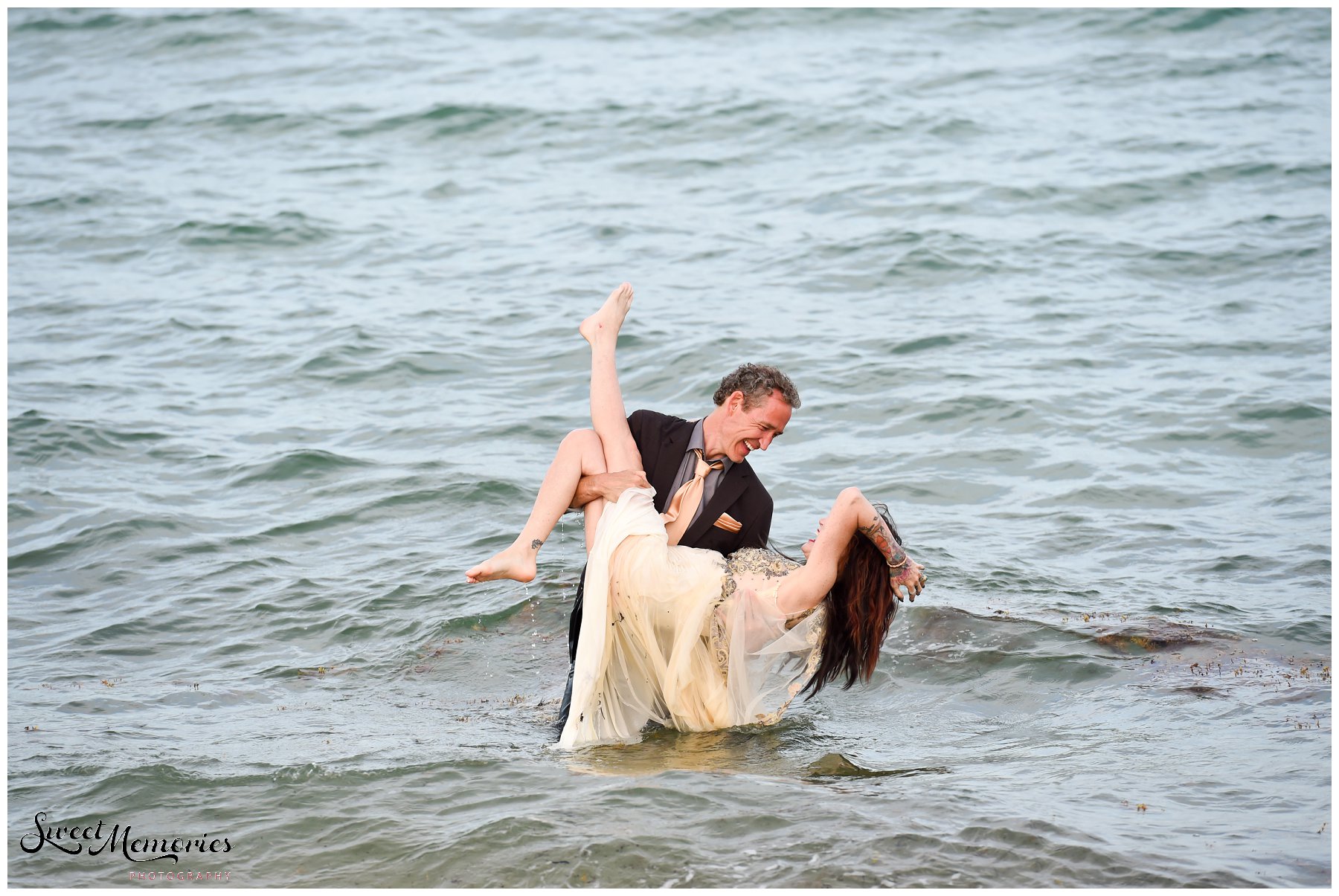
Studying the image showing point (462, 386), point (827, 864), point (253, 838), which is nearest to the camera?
point (827, 864)

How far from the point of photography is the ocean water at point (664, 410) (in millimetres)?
5695

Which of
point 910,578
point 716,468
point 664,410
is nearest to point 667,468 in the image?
point 716,468

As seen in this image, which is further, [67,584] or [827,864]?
[67,584]

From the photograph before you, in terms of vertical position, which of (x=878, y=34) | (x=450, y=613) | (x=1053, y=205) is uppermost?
(x=878, y=34)

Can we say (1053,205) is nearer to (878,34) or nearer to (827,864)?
(878,34)

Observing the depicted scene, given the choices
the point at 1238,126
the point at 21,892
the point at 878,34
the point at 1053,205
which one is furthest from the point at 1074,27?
the point at 21,892

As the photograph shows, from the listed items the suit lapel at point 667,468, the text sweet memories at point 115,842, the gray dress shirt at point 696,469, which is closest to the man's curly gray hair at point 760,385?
the gray dress shirt at point 696,469

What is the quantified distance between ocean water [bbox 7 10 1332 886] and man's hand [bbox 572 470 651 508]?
1.28 meters

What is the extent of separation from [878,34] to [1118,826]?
22.0m

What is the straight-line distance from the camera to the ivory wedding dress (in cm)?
649

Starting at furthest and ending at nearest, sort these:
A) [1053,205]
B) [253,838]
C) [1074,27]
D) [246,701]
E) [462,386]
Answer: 1. [1074,27]
2. [1053,205]
3. [462,386]
4. [246,701]
5. [253,838]

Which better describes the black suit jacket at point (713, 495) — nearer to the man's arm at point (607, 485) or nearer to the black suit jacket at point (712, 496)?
the black suit jacket at point (712, 496)

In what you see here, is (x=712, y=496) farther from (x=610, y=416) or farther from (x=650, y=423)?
(x=610, y=416)

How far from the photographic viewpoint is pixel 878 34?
82.3 feet
